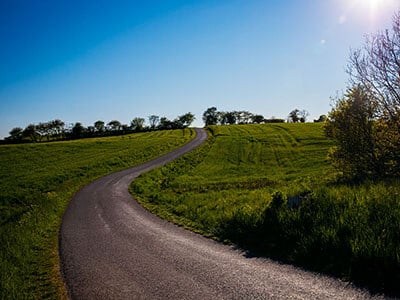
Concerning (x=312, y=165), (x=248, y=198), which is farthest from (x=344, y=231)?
(x=312, y=165)

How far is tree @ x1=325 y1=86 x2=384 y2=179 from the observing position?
18.2m

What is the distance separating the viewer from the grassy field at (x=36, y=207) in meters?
8.40

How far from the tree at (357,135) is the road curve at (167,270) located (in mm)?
13337

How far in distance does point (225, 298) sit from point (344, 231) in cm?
404

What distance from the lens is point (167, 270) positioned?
8180 millimetres

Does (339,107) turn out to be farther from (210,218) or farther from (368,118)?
(210,218)

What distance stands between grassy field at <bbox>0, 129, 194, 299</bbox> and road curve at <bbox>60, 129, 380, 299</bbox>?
68 cm

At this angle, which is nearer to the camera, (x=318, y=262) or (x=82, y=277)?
(x=318, y=262)

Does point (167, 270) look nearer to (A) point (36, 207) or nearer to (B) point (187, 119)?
(A) point (36, 207)

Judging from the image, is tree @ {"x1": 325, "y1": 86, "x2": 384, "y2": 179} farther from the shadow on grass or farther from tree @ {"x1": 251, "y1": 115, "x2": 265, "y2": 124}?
tree @ {"x1": 251, "y1": 115, "x2": 265, "y2": 124}

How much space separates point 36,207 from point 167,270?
47.9 feet

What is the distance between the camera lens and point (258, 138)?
216 ft

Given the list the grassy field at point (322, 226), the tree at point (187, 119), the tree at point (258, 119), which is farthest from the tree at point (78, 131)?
the grassy field at point (322, 226)

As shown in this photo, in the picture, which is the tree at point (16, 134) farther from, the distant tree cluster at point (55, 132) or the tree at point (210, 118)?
the tree at point (210, 118)
